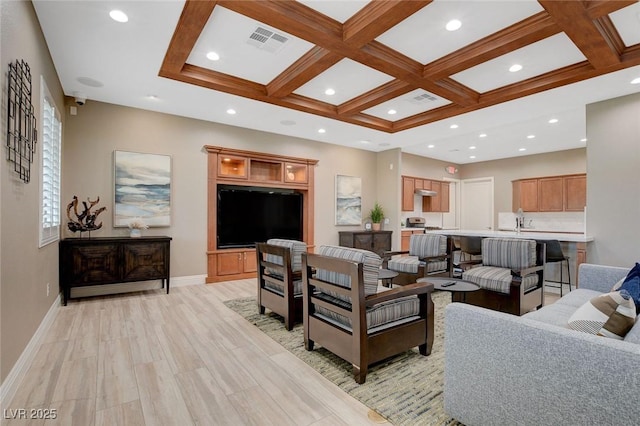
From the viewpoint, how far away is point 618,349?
3.76 ft

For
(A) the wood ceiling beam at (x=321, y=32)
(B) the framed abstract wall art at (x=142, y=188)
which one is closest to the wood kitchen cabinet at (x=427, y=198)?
(A) the wood ceiling beam at (x=321, y=32)

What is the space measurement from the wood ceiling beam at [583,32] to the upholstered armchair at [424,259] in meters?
2.75

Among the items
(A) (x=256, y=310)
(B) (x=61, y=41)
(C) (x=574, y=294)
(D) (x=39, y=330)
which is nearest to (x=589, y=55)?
(C) (x=574, y=294)

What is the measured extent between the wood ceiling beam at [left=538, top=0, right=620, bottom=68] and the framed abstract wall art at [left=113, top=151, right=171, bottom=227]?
16.7ft

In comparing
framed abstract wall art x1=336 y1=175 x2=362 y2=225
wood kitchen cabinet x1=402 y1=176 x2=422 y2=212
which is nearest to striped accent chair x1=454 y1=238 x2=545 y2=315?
framed abstract wall art x1=336 y1=175 x2=362 y2=225

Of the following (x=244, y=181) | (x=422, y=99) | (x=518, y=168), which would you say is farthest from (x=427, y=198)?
(x=244, y=181)

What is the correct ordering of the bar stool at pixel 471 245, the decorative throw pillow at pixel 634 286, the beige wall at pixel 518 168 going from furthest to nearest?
the beige wall at pixel 518 168, the bar stool at pixel 471 245, the decorative throw pillow at pixel 634 286

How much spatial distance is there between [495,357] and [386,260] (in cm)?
321

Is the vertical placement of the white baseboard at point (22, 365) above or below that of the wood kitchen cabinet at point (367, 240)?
below

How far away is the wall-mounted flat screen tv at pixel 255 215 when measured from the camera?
568 centimetres

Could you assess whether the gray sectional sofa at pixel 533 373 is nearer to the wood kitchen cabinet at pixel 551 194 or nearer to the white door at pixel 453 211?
the wood kitchen cabinet at pixel 551 194

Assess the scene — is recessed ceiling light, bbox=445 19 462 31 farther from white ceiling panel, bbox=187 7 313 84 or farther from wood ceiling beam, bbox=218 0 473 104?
white ceiling panel, bbox=187 7 313 84

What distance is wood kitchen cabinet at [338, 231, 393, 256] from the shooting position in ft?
23.1

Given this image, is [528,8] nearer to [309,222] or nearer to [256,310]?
[256,310]
